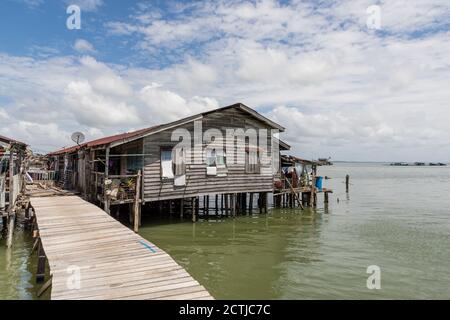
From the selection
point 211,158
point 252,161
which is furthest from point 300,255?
point 252,161

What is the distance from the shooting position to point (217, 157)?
69.4 feet

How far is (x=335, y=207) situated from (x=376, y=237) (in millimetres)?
12148

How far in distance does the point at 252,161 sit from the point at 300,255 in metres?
9.18

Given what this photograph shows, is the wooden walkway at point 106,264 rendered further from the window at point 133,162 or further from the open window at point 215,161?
the open window at point 215,161

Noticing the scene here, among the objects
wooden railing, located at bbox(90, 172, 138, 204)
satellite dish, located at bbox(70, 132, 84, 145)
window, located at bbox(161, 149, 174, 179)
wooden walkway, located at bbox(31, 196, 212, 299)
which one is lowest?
wooden walkway, located at bbox(31, 196, 212, 299)

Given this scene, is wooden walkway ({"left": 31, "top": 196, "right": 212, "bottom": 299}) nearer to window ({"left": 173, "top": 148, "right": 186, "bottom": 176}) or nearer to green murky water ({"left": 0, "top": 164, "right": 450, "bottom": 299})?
green murky water ({"left": 0, "top": 164, "right": 450, "bottom": 299})

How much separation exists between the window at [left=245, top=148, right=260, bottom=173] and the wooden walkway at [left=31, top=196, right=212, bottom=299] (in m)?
11.5

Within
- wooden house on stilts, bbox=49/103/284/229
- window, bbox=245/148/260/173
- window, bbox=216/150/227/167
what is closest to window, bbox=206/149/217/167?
wooden house on stilts, bbox=49/103/284/229

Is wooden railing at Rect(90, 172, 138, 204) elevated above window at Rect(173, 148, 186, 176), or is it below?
below

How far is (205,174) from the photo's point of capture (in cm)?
2067

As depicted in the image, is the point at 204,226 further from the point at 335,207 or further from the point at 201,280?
the point at 335,207

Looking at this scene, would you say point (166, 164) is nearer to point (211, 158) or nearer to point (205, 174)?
point (205, 174)

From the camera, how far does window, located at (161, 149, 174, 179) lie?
18.8 metres
